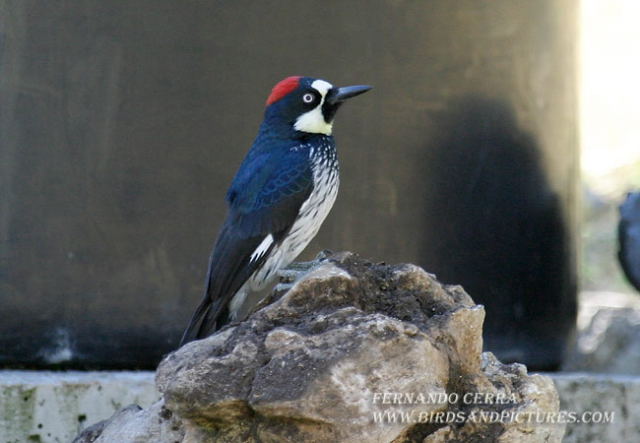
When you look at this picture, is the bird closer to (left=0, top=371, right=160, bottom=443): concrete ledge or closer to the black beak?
the black beak

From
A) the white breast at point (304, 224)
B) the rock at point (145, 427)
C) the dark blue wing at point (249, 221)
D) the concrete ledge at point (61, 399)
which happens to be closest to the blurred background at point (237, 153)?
the concrete ledge at point (61, 399)

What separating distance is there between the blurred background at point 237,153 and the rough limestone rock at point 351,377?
1.95 m

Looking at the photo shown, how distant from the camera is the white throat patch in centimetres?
503

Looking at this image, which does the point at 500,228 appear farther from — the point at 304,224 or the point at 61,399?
the point at 61,399

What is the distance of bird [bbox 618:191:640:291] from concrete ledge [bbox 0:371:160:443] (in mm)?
2863

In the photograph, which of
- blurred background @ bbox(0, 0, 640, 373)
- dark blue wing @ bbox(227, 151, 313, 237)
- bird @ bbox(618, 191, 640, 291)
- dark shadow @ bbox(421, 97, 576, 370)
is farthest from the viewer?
bird @ bbox(618, 191, 640, 291)

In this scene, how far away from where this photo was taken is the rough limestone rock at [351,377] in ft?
10.5

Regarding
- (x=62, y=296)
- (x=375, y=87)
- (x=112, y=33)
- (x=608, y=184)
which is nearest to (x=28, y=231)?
(x=62, y=296)

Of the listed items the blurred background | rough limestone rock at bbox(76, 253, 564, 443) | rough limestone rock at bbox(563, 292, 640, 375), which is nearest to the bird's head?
the blurred background

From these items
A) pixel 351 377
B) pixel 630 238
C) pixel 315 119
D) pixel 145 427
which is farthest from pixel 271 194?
pixel 630 238

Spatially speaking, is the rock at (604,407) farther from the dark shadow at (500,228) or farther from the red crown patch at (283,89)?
the red crown patch at (283,89)

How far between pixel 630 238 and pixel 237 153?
2.37m

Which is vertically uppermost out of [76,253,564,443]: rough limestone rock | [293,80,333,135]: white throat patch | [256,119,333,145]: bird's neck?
[293,80,333,135]: white throat patch

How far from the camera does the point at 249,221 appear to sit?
4699mm
